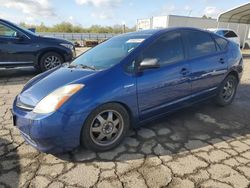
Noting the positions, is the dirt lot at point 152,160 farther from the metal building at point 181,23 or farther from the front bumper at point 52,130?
the metal building at point 181,23

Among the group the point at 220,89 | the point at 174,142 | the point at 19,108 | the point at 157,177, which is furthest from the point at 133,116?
the point at 220,89

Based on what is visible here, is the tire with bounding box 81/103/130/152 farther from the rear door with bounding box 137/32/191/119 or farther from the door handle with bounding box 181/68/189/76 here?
the door handle with bounding box 181/68/189/76

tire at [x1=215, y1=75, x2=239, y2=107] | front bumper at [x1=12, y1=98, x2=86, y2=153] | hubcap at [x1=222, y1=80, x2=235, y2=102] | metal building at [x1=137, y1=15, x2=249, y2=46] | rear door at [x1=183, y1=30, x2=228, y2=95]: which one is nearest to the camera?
front bumper at [x1=12, y1=98, x2=86, y2=153]

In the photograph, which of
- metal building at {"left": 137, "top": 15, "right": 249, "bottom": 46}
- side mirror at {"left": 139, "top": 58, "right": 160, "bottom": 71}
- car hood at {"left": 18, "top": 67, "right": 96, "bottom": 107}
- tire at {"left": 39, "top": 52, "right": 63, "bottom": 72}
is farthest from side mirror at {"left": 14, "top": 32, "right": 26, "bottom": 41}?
metal building at {"left": 137, "top": 15, "right": 249, "bottom": 46}

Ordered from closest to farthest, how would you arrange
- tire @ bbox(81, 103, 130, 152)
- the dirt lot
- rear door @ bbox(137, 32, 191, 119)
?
1. the dirt lot
2. tire @ bbox(81, 103, 130, 152)
3. rear door @ bbox(137, 32, 191, 119)

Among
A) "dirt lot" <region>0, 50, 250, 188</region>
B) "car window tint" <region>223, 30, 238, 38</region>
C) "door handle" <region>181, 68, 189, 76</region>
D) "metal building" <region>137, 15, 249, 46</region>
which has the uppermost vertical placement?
"metal building" <region>137, 15, 249, 46</region>

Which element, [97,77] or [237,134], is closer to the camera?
[97,77]

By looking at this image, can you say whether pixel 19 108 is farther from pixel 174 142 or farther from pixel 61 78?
pixel 174 142

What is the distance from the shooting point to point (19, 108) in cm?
308

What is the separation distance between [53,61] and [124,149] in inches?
211

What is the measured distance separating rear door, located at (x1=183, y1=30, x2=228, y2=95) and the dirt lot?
0.66 metres

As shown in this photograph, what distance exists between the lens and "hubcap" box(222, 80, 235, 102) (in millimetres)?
4867

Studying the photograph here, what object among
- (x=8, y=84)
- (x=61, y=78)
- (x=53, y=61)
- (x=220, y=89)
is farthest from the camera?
(x=53, y=61)

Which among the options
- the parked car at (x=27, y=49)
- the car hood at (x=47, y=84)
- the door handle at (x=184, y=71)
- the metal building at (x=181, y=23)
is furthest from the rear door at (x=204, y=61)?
the metal building at (x=181, y=23)
